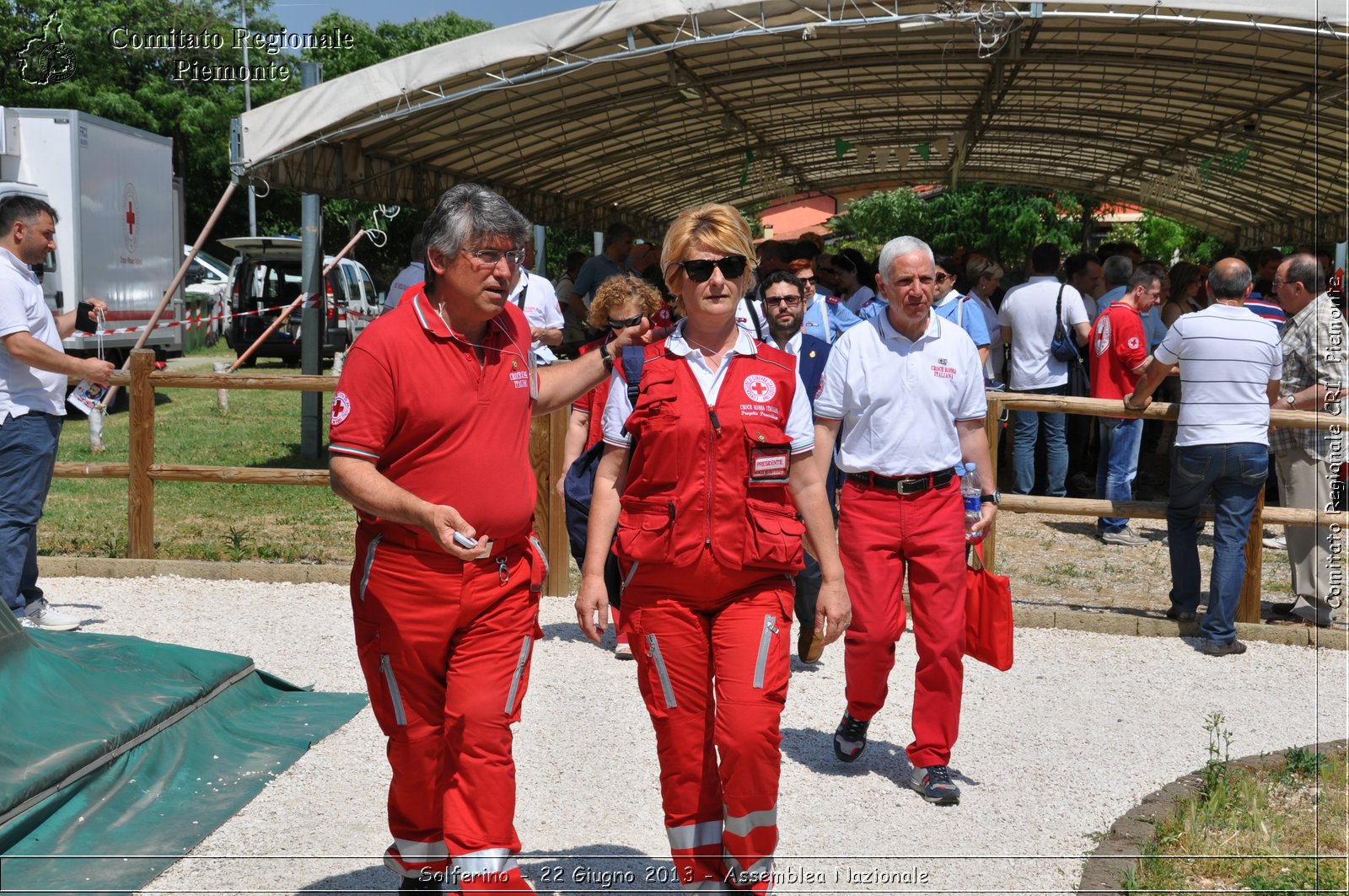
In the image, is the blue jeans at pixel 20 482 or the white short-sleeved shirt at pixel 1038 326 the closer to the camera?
the blue jeans at pixel 20 482

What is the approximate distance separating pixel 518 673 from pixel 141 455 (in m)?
5.99

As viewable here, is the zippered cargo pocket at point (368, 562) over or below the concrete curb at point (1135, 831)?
over

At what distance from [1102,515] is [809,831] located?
392 centimetres

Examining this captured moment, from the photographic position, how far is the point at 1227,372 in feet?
23.1

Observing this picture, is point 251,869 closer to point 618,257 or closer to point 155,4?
point 618,257

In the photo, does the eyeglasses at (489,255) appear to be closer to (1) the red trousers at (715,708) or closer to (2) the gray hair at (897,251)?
(1) the red trousers at (715,708)

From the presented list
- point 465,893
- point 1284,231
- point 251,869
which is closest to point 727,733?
point 465,893

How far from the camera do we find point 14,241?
21.5ft

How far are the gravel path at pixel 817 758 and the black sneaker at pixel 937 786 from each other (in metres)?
0.05

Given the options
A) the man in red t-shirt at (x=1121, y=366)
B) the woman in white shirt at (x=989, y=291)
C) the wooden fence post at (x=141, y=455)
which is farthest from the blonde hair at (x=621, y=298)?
the woman in white shirt at (x=989, y=291)

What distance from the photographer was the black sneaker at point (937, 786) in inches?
197

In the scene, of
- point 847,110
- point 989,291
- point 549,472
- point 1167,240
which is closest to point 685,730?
point 549,472

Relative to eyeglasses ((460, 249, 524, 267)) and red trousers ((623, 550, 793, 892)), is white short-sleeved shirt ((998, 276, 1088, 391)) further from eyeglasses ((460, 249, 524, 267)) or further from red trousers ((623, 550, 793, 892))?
eyeglasses ((460, 249, 524, 267))

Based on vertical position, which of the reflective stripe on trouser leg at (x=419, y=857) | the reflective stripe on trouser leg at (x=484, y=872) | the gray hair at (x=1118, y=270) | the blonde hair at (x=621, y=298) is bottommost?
the reflective stripe on trouser leg at (x=419, y=857)
